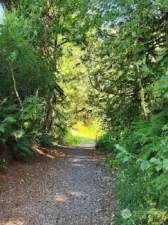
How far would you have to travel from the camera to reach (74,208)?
5258 millimetres

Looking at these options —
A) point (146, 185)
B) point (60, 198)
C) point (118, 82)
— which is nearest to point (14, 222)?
point (60, 198)

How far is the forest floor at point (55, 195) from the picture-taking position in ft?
15.8

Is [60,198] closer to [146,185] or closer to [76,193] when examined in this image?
[76,193]

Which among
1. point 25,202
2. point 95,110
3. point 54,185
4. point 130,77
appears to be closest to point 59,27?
point 130,77

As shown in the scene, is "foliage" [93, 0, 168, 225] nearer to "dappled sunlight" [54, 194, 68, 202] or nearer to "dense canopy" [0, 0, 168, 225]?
"dense canopy" [0, 0, 168, 225]

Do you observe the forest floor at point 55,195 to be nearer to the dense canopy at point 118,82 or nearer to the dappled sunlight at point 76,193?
the dappled sunlight at point 76,193

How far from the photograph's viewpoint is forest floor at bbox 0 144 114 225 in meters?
4.82

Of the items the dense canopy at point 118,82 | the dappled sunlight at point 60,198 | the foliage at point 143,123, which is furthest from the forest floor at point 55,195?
the foliage at point 143,123

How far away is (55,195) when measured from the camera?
19.6 ft

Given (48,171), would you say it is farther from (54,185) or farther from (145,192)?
(145,192)

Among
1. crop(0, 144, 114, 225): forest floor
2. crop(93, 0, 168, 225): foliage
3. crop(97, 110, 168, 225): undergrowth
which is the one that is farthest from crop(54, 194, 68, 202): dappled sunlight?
crop(97, 110, 168, 225): undergrowth

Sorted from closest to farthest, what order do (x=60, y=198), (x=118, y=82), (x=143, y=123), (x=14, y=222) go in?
(x=14, y=222) → (x=143, y=123) → (x=60, y=198) → (x=118, y=82)

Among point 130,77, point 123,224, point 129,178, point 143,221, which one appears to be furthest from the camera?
point 130,77

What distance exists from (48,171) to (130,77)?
3749 mm
